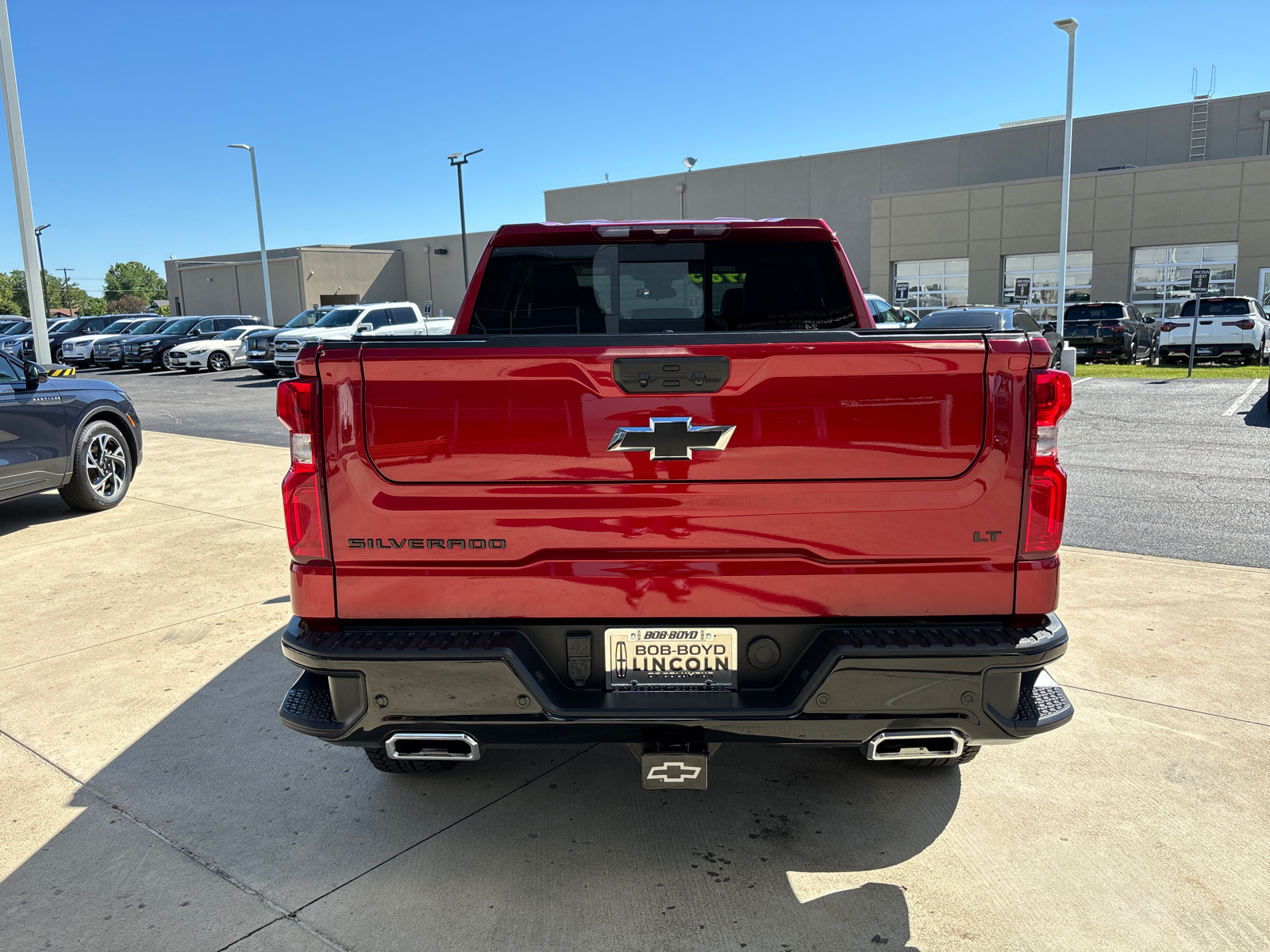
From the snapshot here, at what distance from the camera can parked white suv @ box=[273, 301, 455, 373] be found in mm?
23734

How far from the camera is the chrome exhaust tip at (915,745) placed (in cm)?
258

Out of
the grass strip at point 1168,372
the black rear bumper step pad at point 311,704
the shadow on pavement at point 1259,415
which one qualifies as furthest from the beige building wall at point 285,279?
the black rear bumper step pad at point 311,704

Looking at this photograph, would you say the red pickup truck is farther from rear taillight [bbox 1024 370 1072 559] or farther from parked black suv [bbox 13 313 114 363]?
parked black suv [bbox 13 313 114 363]

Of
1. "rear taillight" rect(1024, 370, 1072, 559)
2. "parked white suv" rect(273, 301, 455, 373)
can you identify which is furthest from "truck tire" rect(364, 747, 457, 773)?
"parked white suv" rect(273, 301, 455, 373)

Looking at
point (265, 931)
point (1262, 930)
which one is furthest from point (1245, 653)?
point (265, 931)

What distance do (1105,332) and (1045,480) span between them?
85.6 feet

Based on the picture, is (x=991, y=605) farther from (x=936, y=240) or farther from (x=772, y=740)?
(x=936, y=240)

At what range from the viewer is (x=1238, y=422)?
43.3ft

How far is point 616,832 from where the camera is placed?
3.22 metres

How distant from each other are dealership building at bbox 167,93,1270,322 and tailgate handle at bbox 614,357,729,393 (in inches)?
1068

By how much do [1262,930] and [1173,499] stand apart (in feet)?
21.8

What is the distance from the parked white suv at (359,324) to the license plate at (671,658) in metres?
21.5

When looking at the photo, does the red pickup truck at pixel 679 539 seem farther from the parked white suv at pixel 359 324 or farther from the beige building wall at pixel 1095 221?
the beige building wall at pixel 1095 221

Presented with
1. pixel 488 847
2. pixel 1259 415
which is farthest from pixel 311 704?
pixel 1259 415
